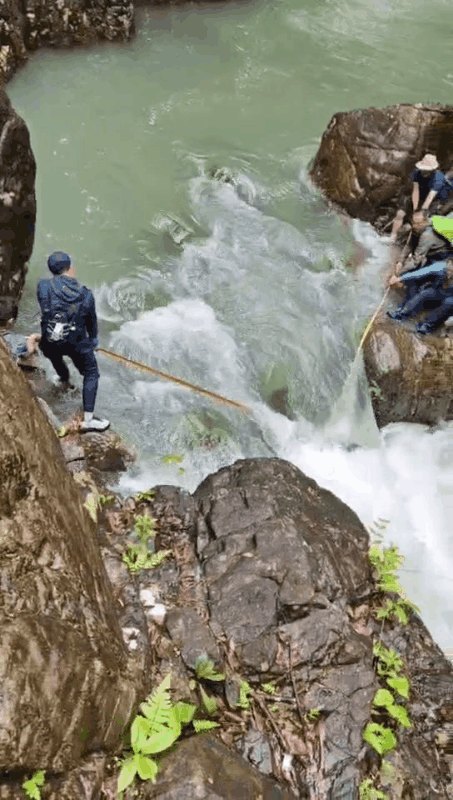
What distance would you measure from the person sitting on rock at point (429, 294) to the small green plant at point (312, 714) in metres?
5.32

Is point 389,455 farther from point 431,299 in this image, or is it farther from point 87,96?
point 87,96

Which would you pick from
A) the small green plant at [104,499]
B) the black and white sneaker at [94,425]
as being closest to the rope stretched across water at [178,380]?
the black and white sneaker at [94,425]

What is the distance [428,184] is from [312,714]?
7371mm

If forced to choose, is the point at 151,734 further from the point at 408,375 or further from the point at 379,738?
the point at 408,375

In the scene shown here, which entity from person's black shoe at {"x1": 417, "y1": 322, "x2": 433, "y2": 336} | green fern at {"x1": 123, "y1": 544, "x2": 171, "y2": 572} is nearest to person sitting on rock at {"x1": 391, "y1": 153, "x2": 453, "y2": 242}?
person's black shoe at {"x1": 417, "y1": 322, "x2": 433, "y2": 336}

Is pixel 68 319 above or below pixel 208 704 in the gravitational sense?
above

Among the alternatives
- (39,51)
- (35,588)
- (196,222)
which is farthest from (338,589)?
(39,51)

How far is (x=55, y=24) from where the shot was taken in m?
11.8

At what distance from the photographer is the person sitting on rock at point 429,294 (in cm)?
795

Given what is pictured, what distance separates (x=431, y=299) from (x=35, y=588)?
22.0 ft

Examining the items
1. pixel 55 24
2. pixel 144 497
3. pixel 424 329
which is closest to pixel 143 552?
pixel 144 497

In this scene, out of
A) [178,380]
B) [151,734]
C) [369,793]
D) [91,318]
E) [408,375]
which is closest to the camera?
[151,734]

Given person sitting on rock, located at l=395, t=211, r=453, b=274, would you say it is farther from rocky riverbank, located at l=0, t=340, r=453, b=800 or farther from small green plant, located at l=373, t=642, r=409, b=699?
small green plant, located at l=373, t=642, r=409, b=699

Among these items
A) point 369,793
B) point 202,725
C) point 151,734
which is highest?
point 151,734
